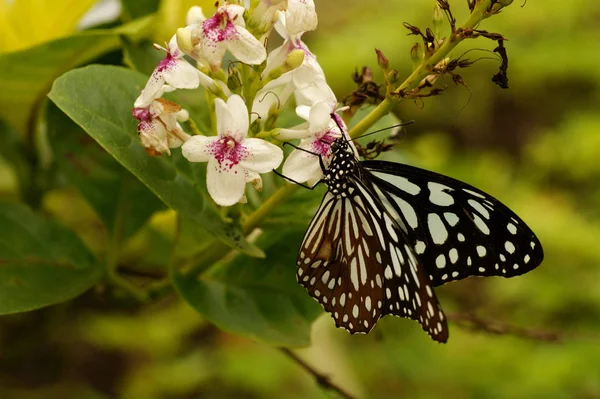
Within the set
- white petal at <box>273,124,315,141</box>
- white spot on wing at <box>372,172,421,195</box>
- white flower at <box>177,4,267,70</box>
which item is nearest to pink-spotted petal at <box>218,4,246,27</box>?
white flower at <box>177,4,267,70</box>

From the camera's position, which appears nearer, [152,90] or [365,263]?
[152,90]

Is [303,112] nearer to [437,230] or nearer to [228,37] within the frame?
[228,37]

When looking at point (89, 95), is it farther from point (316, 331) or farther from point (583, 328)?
point (583, 328)

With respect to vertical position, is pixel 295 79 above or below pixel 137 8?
below

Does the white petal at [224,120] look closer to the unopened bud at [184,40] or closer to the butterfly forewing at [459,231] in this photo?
the unopened bud at [184,40]

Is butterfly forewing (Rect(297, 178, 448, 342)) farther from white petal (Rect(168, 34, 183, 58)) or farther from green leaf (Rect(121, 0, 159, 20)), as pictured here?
green leaf (Rect(121, 0, 159, 20))

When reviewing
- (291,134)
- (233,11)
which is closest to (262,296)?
(291,134)
